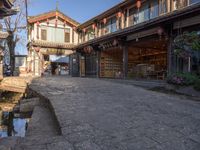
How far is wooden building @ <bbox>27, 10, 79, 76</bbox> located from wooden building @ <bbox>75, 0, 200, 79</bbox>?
64.5 inches

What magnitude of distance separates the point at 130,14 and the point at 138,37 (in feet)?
12.4

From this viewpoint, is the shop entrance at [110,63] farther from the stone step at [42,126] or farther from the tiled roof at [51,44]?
the stone step at [42,126]

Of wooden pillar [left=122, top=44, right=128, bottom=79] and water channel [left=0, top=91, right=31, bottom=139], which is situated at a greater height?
wooden pillar [left=122, top=44, right=128, bottom=79]

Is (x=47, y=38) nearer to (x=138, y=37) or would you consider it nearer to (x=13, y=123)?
(x=138, y=37)

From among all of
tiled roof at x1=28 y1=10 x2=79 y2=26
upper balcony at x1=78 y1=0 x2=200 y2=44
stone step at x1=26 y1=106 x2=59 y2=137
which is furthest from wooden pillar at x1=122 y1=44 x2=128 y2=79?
tiled roof at x1=28 y1=10 x2=79 y2=26

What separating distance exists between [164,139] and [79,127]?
1.77 m

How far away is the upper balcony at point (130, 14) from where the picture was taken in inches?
544

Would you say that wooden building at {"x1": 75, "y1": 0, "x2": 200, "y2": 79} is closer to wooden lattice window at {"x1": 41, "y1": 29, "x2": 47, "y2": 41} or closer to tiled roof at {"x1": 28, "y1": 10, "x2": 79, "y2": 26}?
tiled roof at {"x1": 28, "y1": 10, "x2": 79, "y2": 26}

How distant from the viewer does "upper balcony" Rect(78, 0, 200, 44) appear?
13811 millimetres

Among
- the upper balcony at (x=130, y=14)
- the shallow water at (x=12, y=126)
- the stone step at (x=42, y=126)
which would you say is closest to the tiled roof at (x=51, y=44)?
the upper balcony at (x=130, y=14)

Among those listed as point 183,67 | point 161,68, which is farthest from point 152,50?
point 183,67

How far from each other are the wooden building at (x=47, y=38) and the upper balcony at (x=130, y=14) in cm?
336

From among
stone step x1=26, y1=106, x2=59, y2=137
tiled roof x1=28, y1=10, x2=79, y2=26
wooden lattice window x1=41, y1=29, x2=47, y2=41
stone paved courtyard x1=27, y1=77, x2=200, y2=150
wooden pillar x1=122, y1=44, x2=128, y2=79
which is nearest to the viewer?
stone paved courtyard x1=27, y1=77, x2=200, y2=150

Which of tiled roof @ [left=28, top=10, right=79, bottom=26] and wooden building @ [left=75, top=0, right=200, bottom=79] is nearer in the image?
wooden building @ [left=75, top=0, right=200, bottom=79]
